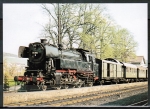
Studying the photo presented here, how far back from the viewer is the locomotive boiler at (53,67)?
11.4 meters

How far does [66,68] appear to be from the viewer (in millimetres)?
11922

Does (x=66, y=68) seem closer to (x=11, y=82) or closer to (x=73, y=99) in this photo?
(x=73, y=99)

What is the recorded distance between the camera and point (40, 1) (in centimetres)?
1105

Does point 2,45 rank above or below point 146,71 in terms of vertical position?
above

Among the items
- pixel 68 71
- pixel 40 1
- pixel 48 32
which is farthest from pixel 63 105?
pixel 40 1

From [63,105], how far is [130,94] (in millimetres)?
2363

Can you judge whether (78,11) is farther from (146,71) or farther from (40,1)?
(146,71)

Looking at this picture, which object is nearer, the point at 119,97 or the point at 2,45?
the point at 2,45

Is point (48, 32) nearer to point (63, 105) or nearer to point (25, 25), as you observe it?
point (25, 25)

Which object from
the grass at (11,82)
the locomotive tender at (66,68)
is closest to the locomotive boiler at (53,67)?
the locomotive tender at (66,68)

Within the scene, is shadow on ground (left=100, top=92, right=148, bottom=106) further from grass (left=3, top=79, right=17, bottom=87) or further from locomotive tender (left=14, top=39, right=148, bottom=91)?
grass (left=3, top=79, right=17, bottom=87)

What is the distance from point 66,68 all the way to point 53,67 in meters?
0.48

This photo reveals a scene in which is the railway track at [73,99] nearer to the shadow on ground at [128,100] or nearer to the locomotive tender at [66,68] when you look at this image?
the shadow on ground at [128,100]

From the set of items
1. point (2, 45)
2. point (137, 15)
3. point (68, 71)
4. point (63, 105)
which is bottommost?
point (63, 105)
